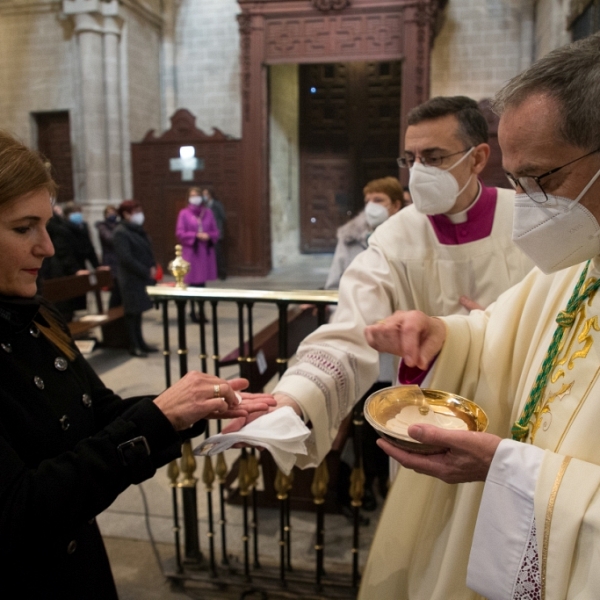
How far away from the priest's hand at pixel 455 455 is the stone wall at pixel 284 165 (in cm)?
1170

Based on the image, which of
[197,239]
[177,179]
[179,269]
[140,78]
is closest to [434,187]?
[179,269]

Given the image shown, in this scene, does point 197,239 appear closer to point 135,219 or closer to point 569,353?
point 135,219

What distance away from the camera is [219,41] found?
11.9 m

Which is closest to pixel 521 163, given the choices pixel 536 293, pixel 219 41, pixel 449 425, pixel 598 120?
pixel 598 120

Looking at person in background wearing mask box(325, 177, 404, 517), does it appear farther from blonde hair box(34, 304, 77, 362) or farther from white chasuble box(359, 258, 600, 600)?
blonde hair box(34, 304, 77, 362)

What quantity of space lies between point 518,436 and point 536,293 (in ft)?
1.23

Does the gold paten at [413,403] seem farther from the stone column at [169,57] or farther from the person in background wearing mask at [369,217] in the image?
the stone column at [169,57]

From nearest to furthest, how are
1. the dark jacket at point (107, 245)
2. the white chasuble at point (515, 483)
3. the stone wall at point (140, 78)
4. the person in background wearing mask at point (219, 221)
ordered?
the white chasuble at point (515, 483) < the dark jacket at point (107, 245) < the person in background wearing mask at point (219, 221) < the stone wall at point (140, 78)

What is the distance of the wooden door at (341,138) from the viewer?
43.7ft

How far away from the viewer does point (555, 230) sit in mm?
1154

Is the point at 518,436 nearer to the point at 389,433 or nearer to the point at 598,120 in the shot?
the point at 389,433

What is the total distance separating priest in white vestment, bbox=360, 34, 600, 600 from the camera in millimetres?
1014

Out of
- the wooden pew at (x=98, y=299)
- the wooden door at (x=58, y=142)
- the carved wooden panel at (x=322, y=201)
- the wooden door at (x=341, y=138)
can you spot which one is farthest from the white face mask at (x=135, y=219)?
the carved wooden panel at (x=322, y=201)

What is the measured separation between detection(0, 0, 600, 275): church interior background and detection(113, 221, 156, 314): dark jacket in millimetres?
5105
